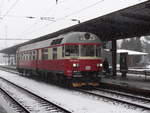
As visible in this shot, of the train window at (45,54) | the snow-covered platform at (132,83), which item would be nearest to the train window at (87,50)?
the snow-covered platform at (132,83)

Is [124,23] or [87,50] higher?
[124,23]

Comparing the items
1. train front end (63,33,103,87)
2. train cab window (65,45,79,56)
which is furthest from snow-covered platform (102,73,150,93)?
train cab window (65,45,79,56)

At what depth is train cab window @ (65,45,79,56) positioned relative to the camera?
54.0 feet

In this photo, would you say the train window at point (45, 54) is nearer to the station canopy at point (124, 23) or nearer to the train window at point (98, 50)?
the station canopy at point (124, 23)

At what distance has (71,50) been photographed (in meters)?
16.5

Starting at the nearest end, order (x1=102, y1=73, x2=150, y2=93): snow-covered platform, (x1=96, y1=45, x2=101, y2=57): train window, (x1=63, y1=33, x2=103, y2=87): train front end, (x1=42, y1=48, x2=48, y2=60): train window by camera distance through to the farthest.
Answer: (x1=102, y1=73, x2=150, y2=93): snow-covered platform → (x1=63, y1=33, x2=103, y2=87): train front end → (x1=96, y1=45, x2=101, y2=57): train window → (x1=42, y1=48, x2=48, y2=60): train window

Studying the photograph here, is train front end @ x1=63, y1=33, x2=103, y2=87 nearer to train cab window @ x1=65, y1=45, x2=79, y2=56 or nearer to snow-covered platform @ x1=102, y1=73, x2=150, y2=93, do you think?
train cab window @ x1=65, y1=45, x2=79, y2=56

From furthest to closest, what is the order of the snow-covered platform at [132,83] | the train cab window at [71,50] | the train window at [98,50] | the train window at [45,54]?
the train window at [45,54]
the train window at [98,50]
the train cab window at [71,50]
the snow-covered platform at [132,83]

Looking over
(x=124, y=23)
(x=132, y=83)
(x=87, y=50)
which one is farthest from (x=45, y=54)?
(x=132, y=83)

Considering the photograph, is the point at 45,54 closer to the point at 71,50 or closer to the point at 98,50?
the point at 71,50

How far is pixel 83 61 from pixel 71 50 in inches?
35.0

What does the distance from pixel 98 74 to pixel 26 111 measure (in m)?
7.24

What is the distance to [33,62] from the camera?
23.8 meters

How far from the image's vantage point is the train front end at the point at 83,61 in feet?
53.4
